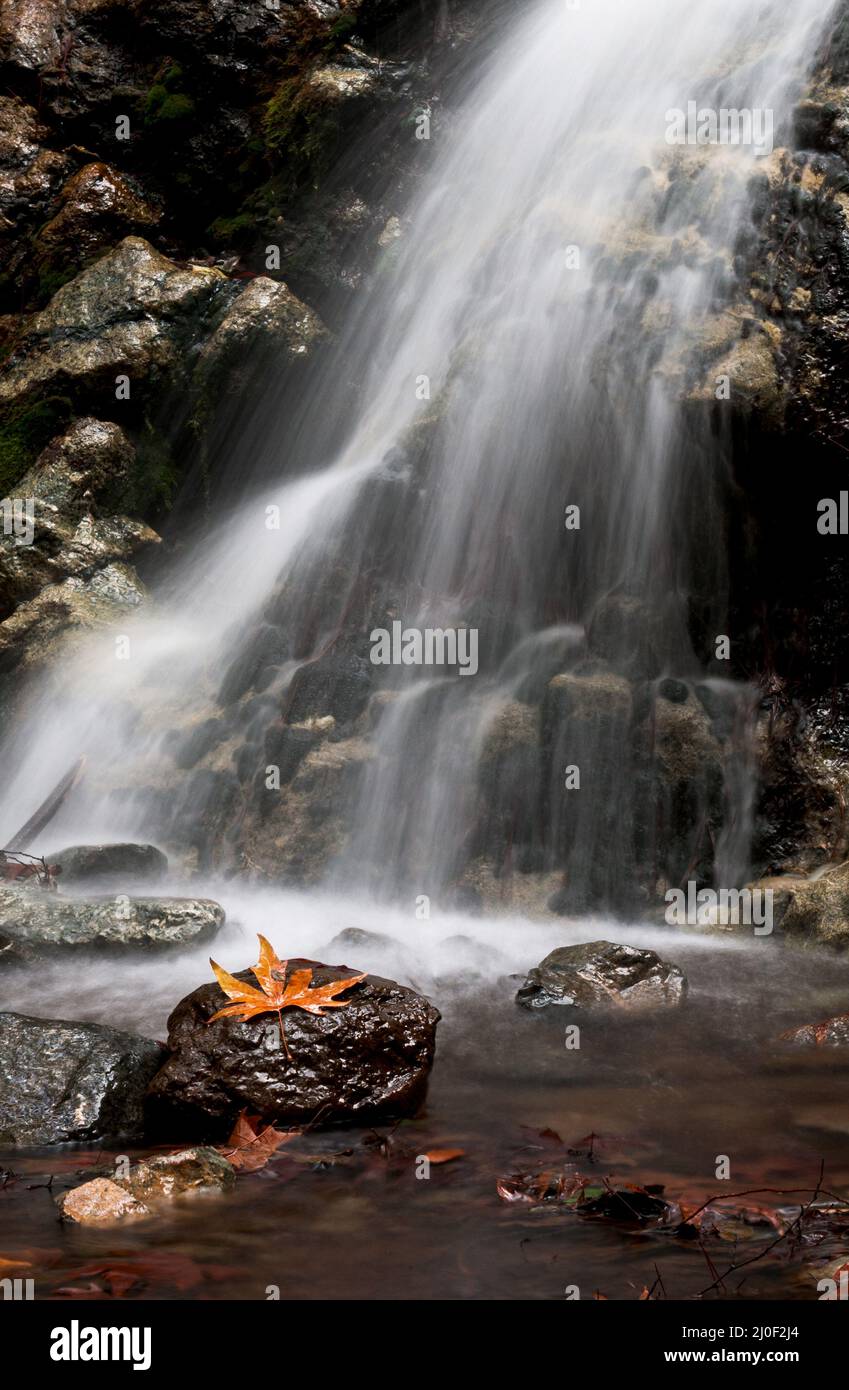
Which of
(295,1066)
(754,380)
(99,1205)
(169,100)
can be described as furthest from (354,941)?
(169,100)

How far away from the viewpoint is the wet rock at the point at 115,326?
1159 cm

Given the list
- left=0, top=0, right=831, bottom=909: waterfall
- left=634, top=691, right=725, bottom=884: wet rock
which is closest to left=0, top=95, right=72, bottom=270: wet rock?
left=0, top=0, right=831, bottom=909: waterfall

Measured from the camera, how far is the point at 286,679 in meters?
8.37

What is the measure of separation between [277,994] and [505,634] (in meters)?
4.58

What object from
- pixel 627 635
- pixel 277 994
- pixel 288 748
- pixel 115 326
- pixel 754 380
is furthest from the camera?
pixel 115 326

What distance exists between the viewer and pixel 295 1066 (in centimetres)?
362

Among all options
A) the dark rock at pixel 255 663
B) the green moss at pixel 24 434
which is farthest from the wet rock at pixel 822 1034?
the green moss at pixel 24 434

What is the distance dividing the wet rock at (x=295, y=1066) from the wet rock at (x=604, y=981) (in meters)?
1.12

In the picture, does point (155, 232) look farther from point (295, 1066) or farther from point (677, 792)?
point (295, 1066)

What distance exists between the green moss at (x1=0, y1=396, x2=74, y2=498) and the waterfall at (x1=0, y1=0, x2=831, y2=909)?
2.41m

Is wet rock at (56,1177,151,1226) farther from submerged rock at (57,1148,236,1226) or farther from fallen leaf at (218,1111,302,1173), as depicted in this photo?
fallen leaf at (218,1111,302,1173)

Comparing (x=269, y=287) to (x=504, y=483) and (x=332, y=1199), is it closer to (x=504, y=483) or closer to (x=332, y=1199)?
(x=504, y=483)

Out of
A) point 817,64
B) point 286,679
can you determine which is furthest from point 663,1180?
point 817,64

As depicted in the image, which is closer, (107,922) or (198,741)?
(107,922)
